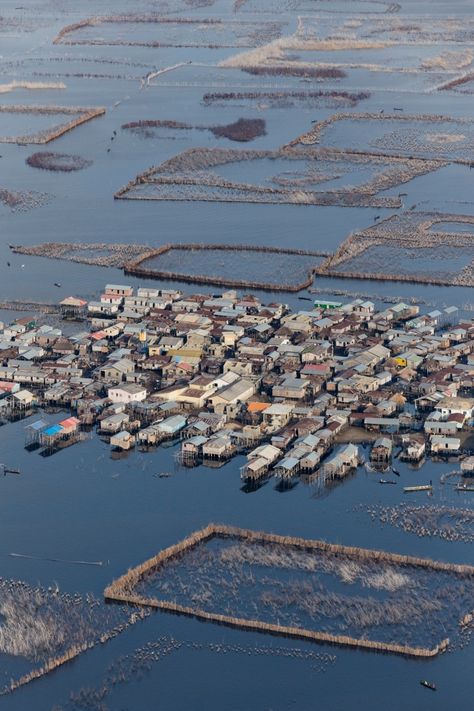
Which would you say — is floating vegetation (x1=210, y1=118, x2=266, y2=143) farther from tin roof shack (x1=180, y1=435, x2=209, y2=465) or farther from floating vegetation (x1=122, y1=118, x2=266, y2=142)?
tin roof shack (x1=180, y1=435, x2=209, y2=465)

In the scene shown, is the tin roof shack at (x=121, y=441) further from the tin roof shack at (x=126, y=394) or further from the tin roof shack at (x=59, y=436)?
the tin roof shack at (x=126, y=394)

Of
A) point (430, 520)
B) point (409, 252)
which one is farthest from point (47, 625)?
point (409, 252)

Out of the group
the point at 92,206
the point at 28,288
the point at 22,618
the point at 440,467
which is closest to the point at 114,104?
the point at 92,206

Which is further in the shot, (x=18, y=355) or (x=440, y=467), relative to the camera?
(x=18, y=355)

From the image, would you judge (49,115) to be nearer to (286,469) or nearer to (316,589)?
(286,469)

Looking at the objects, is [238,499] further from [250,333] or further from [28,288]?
[28,288]

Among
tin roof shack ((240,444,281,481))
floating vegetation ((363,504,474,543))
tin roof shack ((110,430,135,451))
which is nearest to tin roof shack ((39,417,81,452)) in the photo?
tin roof shack ((110,430,135,451))
